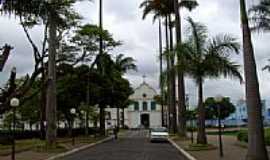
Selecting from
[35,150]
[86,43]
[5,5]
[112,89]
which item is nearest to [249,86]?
[5,5]

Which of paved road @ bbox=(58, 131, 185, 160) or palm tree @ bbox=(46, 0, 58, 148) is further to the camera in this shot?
A: palm tree @ bbox=(46, 0, 58, 148)

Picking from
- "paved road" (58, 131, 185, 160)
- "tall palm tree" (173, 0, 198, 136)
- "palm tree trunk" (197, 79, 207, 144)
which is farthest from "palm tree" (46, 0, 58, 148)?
"tall palm tree" (173, 0, 198, 136)

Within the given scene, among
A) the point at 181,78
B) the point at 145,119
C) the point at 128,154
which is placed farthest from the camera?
the point at 145,119

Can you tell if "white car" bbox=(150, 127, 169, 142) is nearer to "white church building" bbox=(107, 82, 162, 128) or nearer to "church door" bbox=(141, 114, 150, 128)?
"white church building" bbox=(107, 82, 162, 128)

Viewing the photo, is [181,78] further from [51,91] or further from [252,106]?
[252,106]

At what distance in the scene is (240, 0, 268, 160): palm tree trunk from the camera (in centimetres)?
1934

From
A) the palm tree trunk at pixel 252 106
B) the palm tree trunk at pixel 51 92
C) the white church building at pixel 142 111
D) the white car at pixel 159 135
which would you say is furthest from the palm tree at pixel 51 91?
the white church building at pixel 142 111

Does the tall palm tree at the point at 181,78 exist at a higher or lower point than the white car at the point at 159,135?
higher

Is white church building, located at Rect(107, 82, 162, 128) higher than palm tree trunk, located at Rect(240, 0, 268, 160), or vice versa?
white church building, located at Rect(107, 82, 162, 128)

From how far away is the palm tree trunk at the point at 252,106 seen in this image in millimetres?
19344

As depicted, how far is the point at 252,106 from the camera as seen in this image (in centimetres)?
1952

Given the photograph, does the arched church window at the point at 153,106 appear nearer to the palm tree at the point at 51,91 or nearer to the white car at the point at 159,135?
the white car at the point at 159,135

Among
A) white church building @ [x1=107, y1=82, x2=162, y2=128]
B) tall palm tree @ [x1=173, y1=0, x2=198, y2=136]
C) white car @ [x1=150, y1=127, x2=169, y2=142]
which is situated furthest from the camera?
white church building @ [x1=107, y1=82, x2=162, y2=128]

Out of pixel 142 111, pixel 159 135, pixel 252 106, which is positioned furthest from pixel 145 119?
pixel 252 106
